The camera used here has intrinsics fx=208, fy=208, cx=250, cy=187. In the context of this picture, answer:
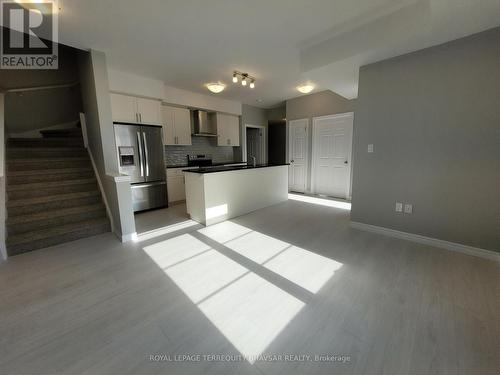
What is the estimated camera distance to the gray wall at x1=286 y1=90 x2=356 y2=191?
15.8 ft

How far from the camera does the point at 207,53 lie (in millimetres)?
2977

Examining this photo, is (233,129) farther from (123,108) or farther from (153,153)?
(123,108)

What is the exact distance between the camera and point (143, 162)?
159 inches

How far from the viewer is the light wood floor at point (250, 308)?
1.23 m

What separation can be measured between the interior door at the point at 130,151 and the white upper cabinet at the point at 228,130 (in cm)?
211

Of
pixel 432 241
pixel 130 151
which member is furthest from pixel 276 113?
pixel 432 241

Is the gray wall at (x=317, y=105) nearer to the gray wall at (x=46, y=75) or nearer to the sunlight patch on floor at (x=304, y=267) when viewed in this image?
the sunlight patch on floor at (x=304, y=267)

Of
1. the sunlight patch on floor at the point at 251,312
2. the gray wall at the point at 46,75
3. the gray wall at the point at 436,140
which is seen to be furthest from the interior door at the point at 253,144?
the sunlight patch on floor at the point at 251,312

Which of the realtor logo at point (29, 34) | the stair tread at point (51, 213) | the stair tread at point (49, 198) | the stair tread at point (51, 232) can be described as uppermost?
the realtor logo at point (29, 34)

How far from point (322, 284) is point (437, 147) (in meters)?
2.19

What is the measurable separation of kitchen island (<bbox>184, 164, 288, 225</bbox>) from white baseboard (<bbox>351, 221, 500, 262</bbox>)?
1.84 meters

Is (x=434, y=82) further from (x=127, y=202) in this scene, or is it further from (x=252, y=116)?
(x=252, y=116)

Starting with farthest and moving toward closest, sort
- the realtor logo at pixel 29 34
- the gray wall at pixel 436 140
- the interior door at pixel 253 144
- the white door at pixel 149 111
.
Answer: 1. the interior door at pixel 253 144
2. the white door at pixel 149 111
3. the gray wall at pixel 436 140
4. the realtor logo at pixel 29 34

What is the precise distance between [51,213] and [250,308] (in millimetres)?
3233
